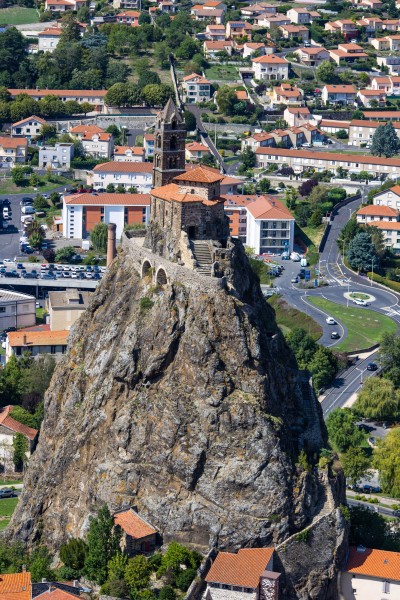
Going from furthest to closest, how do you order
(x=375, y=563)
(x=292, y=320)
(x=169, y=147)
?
(x=292, y=320) → (x=169, y=147) → (x=375, y=563)

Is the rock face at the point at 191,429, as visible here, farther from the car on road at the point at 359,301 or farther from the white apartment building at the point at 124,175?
the white apartment building at the point at 124,175

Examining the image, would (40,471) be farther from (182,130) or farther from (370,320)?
(370,320)

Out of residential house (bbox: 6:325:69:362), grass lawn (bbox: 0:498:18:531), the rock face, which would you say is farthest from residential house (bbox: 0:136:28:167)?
the rock face

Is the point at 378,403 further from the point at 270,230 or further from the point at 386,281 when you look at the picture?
the point at 270,230

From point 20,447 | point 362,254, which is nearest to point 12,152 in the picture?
point 362,254

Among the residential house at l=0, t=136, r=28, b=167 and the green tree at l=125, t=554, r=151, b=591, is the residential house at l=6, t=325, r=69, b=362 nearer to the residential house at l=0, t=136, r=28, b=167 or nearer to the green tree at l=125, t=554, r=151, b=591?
the green tree at l=125, t=554, r=151, b=591

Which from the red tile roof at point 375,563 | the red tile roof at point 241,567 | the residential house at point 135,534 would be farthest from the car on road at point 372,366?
the red tile roof at point 241,567
